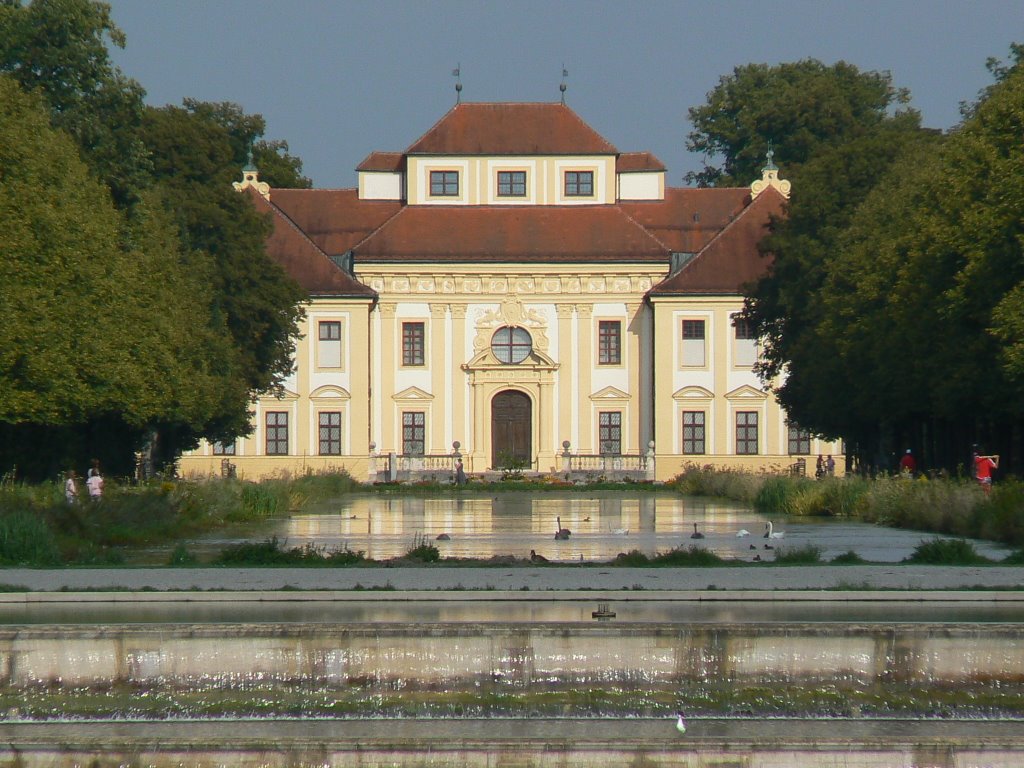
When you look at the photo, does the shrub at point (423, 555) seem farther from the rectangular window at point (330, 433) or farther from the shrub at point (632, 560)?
the rectangular window at point (330, 433)

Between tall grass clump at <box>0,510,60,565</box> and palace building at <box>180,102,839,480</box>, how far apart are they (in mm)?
47696

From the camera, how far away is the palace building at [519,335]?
72.3m

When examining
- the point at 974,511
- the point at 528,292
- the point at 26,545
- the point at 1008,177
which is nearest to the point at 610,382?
the point at 528,292

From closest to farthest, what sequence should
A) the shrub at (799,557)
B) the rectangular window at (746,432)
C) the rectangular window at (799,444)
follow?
the shrub at (799,557) < the rectangular window at (799,444) < the rectangular window at (746,432)

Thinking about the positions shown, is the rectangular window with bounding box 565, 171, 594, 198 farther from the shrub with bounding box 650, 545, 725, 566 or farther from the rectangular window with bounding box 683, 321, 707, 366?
the shrub with bounding box 650, 545, 725, 566

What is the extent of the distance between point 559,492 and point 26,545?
34074 mm

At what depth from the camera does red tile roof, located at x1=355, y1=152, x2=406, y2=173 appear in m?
77.3

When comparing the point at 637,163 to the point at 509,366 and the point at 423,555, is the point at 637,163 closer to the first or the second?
the point at 509,366

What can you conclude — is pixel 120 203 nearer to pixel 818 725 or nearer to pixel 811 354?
pixel 811 354

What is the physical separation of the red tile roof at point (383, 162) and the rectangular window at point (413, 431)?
11.0m

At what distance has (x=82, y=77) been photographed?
45.2 m

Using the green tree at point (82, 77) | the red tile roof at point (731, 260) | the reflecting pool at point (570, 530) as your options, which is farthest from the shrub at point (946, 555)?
the red tile roof at point (731, 260)

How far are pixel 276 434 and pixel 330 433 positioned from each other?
2.13 m

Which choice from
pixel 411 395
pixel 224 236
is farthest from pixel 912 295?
pixel 411 395
